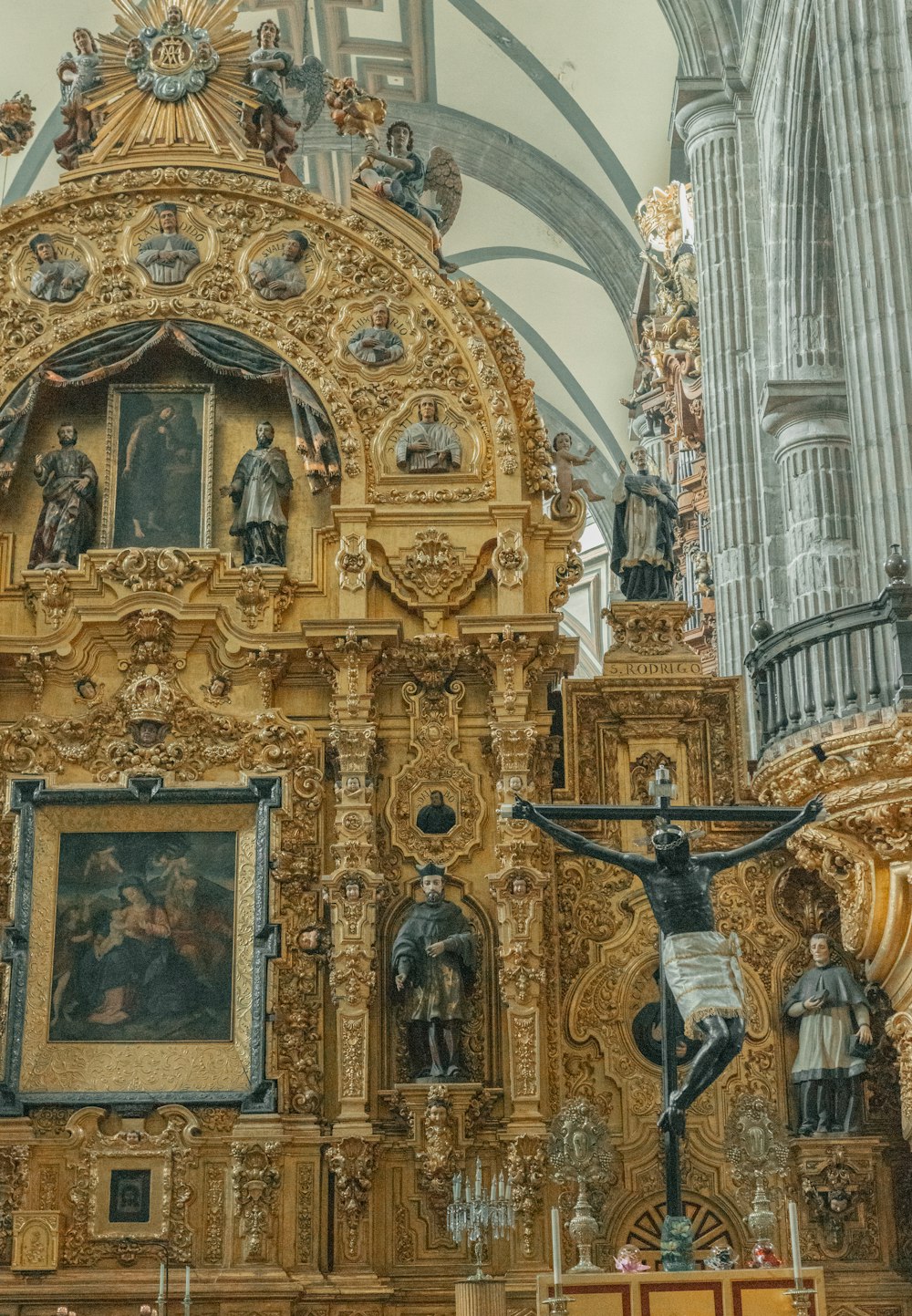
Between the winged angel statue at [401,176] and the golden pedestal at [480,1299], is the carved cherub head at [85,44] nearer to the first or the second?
the winged angel statue at [401,176]

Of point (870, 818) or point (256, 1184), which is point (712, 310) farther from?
point (256, 1184)

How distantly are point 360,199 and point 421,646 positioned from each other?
4.16 metres

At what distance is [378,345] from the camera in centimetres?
1565

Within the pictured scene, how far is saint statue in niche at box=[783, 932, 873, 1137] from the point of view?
44.7 ft

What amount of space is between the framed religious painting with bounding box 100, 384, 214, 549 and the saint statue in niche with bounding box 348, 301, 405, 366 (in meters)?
1.37

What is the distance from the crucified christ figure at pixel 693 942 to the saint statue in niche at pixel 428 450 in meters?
5.67

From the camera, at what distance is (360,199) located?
16.1m

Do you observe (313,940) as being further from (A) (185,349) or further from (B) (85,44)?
(B) (85,44)

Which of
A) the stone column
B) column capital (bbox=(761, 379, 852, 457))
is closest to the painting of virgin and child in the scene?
the stone column

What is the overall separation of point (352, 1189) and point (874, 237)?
902 cm

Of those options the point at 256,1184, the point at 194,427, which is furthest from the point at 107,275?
the point at 256,1184

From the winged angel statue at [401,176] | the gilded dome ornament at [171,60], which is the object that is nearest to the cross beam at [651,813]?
the winged angel statue at [401,176]

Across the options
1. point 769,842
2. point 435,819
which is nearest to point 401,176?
point 435,819

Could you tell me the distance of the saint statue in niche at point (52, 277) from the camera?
52.0 feet
